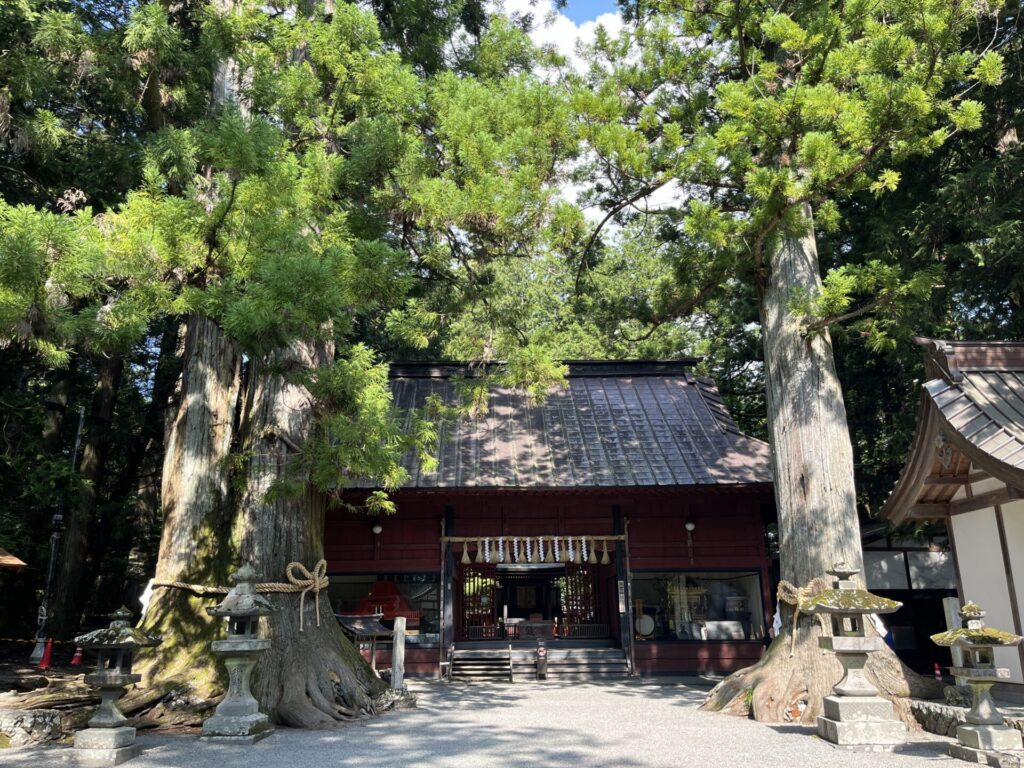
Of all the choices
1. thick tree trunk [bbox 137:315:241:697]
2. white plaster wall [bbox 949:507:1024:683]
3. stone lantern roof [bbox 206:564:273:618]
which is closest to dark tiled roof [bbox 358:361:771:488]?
thick tree trunk [bbox 137:315:241:697]

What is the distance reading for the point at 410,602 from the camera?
38.4 ft

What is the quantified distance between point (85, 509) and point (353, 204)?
10099 millimetres

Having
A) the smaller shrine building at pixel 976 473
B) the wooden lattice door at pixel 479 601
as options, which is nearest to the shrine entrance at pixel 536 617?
the wooden lattice door at pixel 479 601

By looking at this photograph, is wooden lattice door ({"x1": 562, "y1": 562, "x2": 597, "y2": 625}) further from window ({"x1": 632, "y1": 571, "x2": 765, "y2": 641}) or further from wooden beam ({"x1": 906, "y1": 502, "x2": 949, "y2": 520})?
wooden beam ({"x1": 906, "y1": 502, "x2": 949, "y2": 520})

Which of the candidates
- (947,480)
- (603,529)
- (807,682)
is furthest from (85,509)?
(947,480)

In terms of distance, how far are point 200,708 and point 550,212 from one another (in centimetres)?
549

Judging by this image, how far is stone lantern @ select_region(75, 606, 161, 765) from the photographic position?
4.70 meters

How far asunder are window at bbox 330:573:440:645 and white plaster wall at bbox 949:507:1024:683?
7.45 meters

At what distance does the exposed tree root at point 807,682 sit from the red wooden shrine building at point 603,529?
14.3ft

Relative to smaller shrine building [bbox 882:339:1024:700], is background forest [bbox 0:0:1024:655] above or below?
above

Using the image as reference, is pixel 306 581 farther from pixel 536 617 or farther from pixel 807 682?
pixel 536 617

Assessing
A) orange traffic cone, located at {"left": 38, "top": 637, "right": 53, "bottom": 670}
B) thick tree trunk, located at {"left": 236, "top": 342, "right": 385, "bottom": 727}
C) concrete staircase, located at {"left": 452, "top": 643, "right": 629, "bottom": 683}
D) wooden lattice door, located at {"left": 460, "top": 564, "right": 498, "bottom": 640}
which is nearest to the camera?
thick tree trunk, located at {"left": 236, "top": 342, "right": 385, "bottom": 727}

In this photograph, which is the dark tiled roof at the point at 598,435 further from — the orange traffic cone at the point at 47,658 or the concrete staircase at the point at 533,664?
the orange traffic cone at the point at 47,658

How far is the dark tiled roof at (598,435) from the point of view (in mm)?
10992
